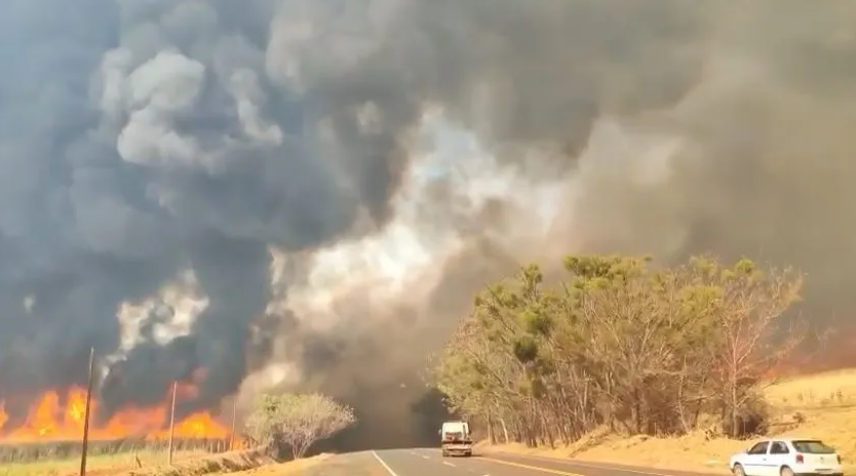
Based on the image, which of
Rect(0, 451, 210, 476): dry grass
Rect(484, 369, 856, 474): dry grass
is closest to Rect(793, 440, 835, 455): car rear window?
Rect(484, 369, 856, 474): dry grass

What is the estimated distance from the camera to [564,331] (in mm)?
73438

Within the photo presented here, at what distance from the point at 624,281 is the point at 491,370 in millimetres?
27516

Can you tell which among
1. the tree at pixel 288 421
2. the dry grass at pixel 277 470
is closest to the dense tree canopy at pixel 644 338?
the dry grass at pixel 277 470

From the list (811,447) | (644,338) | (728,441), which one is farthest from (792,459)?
(644,338)

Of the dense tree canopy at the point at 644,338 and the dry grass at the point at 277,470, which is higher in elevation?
the dense tree canopy at the point at 644,338

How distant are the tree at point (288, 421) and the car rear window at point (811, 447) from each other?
114 metres

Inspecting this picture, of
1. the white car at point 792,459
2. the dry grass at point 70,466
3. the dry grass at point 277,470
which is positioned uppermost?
the dry grass at point 70,466

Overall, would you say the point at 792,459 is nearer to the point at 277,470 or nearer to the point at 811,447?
the point at 811,447

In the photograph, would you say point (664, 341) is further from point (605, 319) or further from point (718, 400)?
point (718, 400)

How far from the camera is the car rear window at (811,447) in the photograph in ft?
104

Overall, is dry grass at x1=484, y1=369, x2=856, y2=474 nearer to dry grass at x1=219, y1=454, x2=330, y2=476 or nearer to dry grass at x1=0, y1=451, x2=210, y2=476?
dry grass at x1=219, y1=454, x2=330, y2=476

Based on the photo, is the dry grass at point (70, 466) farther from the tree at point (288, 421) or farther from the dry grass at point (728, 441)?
the tree at point (288, 421)

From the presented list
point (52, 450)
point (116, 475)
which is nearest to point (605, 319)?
point (116, 475)

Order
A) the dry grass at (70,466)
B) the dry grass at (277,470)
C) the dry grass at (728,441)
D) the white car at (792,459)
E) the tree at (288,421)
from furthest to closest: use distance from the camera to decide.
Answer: the tree at (288,421) → the dry grass at (70,466) → the dry grass at (277,470) → the dry grass at (728,441) → the white car at (792,459)
